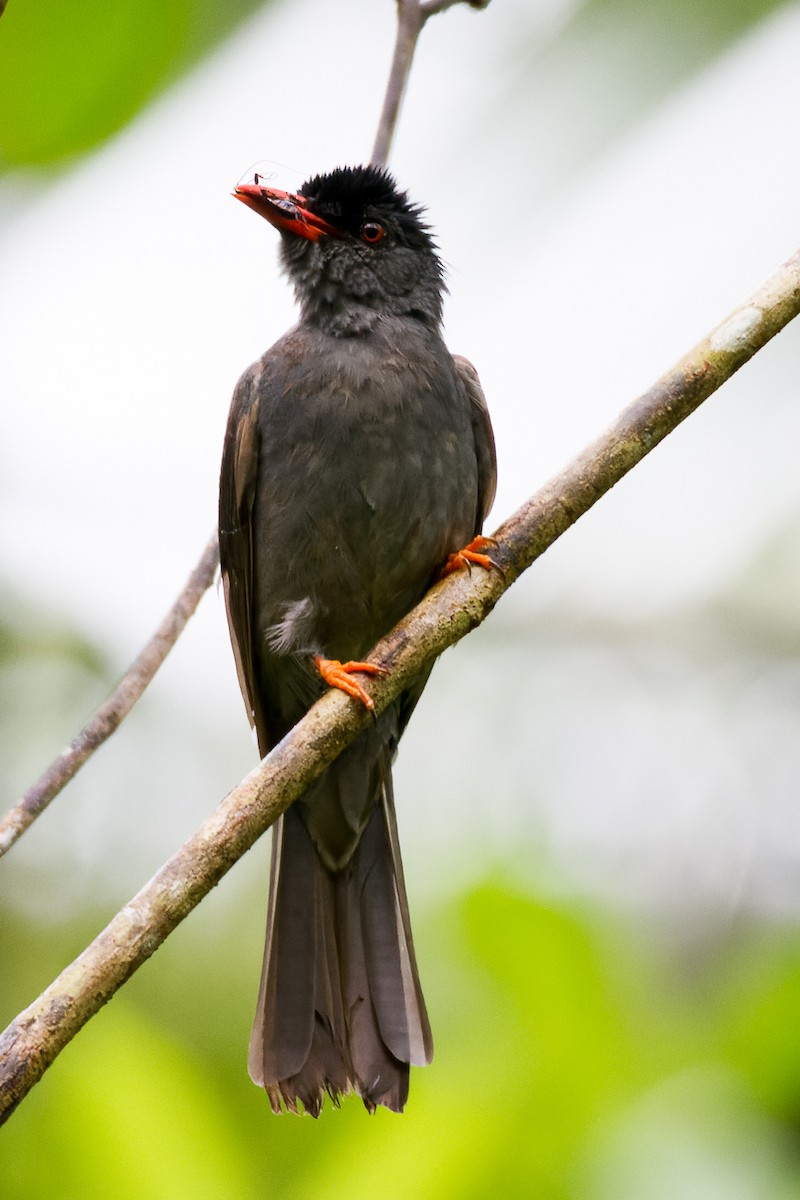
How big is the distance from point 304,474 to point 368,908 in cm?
126

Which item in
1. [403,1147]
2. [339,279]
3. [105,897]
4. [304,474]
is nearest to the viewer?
[403,1147]

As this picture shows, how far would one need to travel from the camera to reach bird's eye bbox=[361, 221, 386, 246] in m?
4.37

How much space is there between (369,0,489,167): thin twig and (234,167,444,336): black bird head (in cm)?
39

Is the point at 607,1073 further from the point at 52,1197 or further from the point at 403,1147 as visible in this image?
the point at 52,1197

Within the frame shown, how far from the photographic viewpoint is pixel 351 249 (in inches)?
170

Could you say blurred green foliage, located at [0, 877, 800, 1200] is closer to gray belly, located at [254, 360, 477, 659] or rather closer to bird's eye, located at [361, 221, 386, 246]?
gray belly, located at [254, 360, 477, 659]

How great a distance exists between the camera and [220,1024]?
429cm

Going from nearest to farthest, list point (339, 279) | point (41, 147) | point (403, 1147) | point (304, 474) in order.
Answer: point (403, 1147) < point (41, 147) < point (304, 474) < point (339, 279)

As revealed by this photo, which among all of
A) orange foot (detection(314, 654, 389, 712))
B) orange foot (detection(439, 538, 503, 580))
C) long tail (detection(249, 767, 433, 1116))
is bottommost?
long tail (detection(249, 767, 433, 1116))

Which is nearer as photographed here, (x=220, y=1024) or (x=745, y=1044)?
(x=745, y=1044)

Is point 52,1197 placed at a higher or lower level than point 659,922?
lower

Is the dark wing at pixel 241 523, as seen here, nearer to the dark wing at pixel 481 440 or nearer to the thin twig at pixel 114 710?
the thin twig at pixel 114 710

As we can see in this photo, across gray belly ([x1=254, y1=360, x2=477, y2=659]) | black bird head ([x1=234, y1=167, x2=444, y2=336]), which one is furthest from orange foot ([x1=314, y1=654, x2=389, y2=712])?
black bird head ([x1=234, y1=167, x2=444, y2=336])

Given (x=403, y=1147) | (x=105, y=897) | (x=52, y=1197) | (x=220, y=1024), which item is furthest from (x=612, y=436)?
(x=105, y=897)
